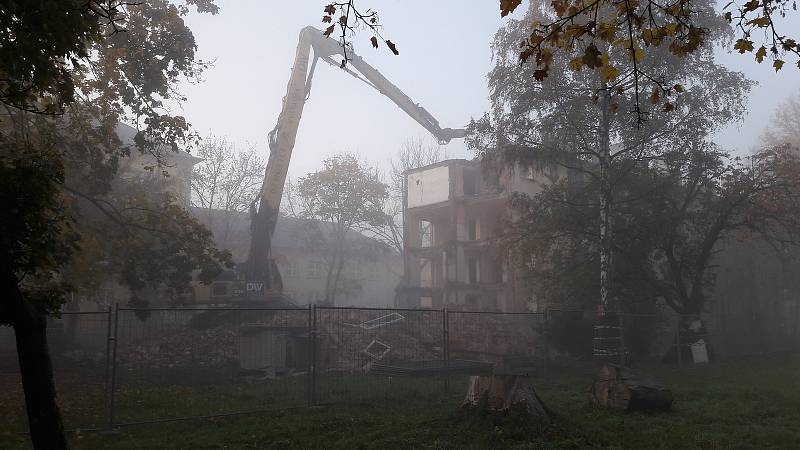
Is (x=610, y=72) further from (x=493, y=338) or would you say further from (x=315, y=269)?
(x=315, y=269)

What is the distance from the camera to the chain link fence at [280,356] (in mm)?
10930

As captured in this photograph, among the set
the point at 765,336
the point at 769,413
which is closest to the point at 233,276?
the point at 769,413

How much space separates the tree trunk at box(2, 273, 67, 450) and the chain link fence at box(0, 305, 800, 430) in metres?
4.04

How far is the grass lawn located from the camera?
27.7 ft

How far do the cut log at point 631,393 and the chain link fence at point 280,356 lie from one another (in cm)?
304

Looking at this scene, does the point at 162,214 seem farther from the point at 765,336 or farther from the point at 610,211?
the point at 765,336

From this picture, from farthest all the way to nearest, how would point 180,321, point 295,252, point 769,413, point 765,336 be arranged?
point 295,252, point 765,336, point 180,321, point 769,413

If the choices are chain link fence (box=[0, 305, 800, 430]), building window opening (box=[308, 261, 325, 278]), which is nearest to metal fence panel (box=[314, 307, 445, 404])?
chain link fence (box=[0, 305, 800, 430])

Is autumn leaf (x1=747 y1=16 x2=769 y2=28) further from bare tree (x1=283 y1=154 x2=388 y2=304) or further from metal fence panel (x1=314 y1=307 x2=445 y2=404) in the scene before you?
bare tree (x1=283 y1=154 x2=388 y2=304)

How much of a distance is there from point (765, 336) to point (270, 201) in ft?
76.1

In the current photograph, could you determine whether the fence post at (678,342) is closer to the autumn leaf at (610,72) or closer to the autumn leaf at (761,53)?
the autumn leaf at (761,53)

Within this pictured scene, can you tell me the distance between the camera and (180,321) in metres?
13.3

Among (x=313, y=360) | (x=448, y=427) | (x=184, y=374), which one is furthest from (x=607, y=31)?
(x=184, y=374)

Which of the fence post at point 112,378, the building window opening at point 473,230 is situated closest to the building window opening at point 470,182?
the building window opening at point 473,230
